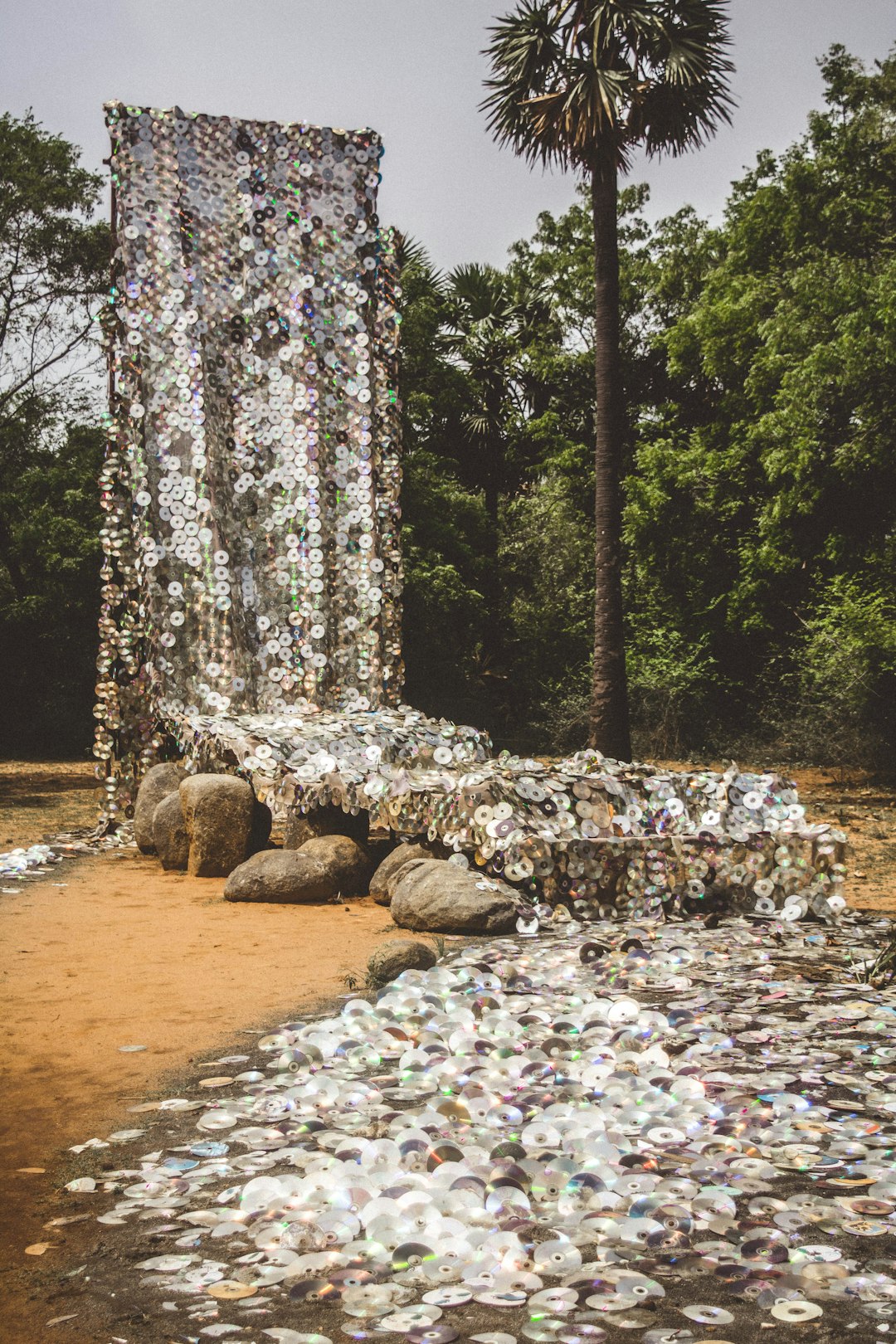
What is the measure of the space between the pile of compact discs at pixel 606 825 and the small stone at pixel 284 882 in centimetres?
59

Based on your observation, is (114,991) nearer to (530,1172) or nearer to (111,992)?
(111,992)

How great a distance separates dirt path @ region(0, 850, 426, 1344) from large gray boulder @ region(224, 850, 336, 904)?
12cm

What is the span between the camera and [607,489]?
12594 mm

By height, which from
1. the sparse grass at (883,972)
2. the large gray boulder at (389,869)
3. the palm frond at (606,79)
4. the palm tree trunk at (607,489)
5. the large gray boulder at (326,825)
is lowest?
the sparse grass at (883,972)

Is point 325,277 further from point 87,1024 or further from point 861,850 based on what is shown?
point 87,1024

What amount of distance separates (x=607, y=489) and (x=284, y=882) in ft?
21.6

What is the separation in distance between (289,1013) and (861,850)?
6639 millimetres

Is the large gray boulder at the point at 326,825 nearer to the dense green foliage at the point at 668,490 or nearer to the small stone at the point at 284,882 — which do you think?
the small stone at the point at 284,882

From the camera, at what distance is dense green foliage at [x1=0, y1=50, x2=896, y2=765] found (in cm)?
1560

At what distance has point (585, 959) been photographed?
589 centimetres

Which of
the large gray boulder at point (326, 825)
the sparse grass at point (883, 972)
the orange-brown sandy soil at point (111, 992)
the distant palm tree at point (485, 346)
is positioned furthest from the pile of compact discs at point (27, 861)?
the distant palm tree at point (485, 346)

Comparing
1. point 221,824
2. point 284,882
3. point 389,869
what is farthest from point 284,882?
point 221,824

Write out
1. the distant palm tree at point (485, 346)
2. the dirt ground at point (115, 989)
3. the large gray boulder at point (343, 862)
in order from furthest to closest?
the distant palm tree at point (485, 346) < the large gray boulder at point (343, 862) < the dirt ground at point (115, 989)

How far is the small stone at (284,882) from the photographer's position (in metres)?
7.85
